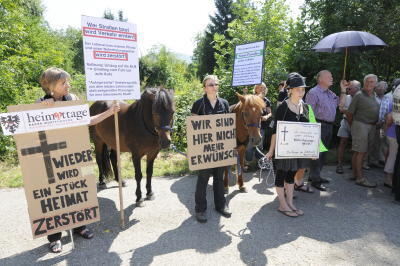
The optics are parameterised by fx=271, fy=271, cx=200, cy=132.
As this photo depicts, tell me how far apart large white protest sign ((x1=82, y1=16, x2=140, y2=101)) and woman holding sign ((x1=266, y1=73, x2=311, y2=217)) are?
7.12 feet

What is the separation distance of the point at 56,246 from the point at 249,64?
14.7 feet

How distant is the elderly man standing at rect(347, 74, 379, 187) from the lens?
5375 mm

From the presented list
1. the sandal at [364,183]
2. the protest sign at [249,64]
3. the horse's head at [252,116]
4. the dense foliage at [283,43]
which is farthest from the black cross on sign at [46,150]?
the sandal at [364,183]

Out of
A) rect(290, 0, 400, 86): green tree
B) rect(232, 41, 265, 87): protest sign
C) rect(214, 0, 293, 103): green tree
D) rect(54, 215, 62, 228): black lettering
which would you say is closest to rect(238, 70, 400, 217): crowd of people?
rect(232, 41, 265, 87): protest sign

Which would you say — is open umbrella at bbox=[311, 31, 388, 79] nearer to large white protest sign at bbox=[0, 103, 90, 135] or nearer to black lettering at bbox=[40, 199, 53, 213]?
large white protest sign at bbox=[0, 103, 90, 135]

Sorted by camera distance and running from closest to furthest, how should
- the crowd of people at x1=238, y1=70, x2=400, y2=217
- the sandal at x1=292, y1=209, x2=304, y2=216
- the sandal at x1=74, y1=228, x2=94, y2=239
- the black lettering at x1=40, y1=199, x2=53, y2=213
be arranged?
1. the black lettering at x1=40, y1=199, x2=53, y2=213
2. the sandal at x1=74, y1=228, x2=94, y2=239
3. the sandal at x1=292, y1=209, x2=304, y2=216
4. the crowd of people at x1=238, y1=70, x2=400, y2=217

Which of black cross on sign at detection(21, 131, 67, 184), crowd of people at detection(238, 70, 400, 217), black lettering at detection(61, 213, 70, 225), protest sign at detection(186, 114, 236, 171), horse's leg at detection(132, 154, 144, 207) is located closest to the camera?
black cross on sign at detection(21, 131, 67, 184)

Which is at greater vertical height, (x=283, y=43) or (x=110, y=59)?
(x=283, y=43)

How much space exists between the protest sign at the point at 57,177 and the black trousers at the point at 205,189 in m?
1.45

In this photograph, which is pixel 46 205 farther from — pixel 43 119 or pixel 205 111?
pixel 205 111

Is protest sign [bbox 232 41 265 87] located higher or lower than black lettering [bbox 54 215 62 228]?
higher

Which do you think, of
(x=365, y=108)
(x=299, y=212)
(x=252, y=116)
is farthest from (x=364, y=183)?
(x=252, y=116)

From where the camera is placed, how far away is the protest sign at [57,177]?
Result: 2996 mm

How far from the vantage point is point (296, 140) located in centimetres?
405
